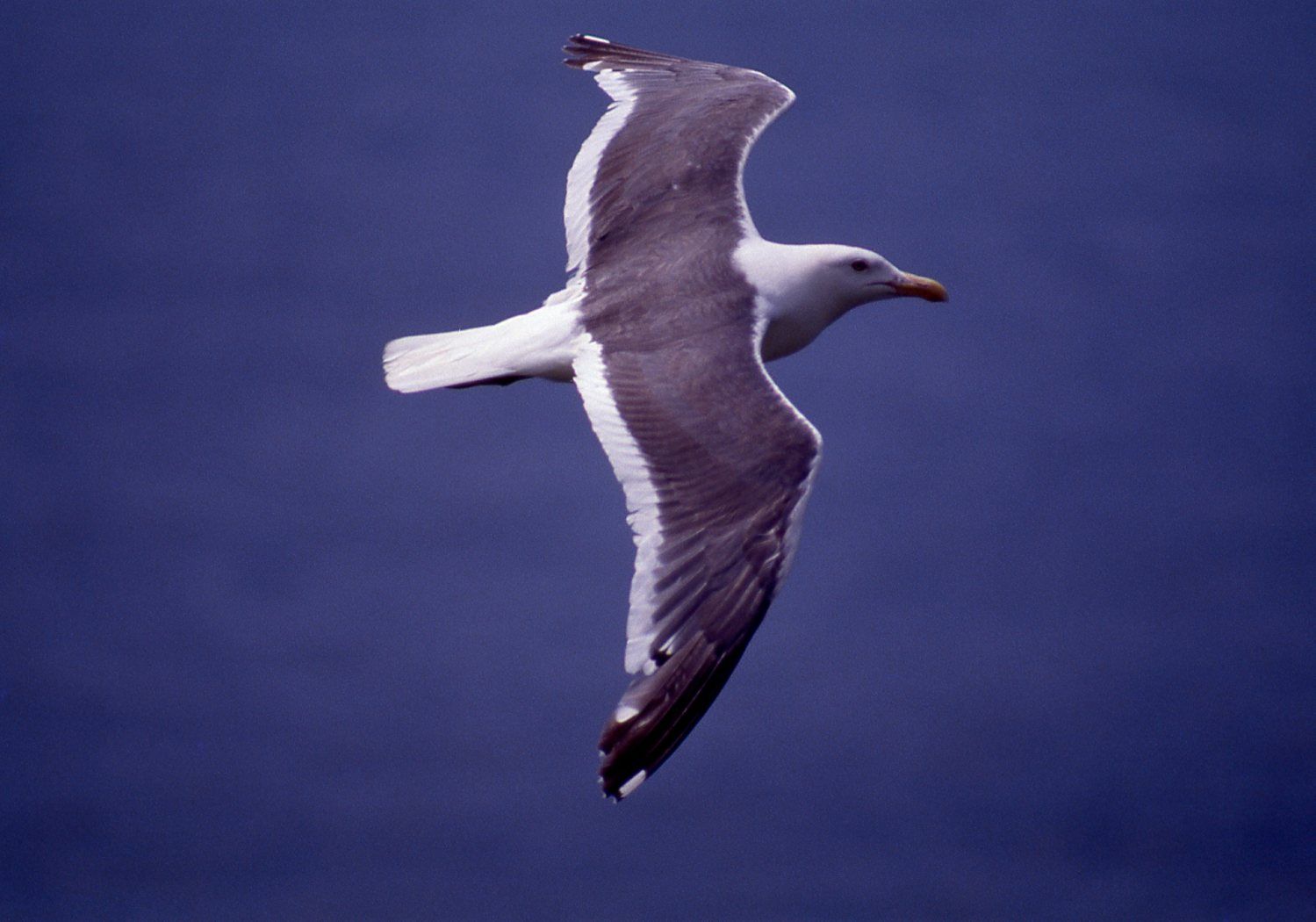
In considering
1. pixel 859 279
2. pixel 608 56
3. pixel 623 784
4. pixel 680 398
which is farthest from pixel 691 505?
pixel 608 56

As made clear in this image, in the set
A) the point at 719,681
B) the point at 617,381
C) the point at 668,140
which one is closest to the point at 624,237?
the point at 668,140

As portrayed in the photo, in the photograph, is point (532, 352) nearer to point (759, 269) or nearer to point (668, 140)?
point (759, 269)

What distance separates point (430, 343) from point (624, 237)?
0.53 metres

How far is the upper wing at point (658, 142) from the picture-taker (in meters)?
4.25

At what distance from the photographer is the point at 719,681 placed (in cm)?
316

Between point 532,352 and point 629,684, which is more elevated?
point 532,352

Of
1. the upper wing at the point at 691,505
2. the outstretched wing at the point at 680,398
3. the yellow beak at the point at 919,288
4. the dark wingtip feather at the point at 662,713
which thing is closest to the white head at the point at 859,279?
the yellow beak at the point at 919,288

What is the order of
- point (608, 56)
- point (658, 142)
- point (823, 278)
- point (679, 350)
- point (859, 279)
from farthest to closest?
point (608, 56) → point (658, 142) → point (859, 279) → point (823, 278) → point (679, 350)

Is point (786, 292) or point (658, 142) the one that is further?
point (658, 142)

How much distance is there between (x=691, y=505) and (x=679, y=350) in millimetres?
452

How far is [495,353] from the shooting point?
12.7 feet

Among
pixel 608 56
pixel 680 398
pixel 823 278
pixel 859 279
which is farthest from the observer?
pixel 608 56

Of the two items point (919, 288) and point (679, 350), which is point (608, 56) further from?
point (679, 350)

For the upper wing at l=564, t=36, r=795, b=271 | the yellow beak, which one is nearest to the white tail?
the upper wing at l=564, t=36, r=795, b=271
